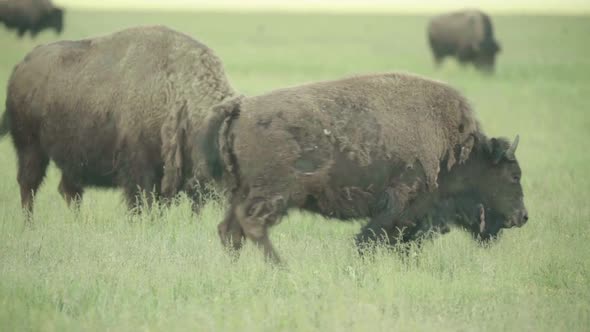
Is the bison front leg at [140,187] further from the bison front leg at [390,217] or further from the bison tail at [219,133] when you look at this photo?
the bison front leg at [390,217]

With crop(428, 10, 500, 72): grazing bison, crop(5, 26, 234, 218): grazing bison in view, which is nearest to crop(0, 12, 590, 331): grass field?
crop(5, 26, 234, 218): grazing bison

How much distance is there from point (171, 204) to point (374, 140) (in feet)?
7.83

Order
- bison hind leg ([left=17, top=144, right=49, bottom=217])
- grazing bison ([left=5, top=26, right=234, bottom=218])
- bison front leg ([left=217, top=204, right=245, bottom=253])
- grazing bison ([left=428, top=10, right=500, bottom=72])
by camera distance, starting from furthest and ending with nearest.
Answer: grazing bison ([left=428, top=10, right=500, bottom=72]), bison hind leg ([left=17, top=144, right=49, bottom=217]), grazing bison ([left=5, top=26, right=234, bottom=218]), bison front leg ([left=217, top=204, right=245, bottom=253])

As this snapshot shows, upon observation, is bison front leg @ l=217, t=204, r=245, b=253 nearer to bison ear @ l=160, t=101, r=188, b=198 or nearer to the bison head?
bison ear @ l=160, t=101, r=188, b=198

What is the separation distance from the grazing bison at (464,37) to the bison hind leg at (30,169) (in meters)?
27.3

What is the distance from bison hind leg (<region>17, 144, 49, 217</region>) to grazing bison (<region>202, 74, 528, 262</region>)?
3037 mm

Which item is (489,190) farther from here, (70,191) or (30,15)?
(30,15)

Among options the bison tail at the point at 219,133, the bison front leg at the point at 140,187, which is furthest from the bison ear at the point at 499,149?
the bison front leg at the point at 140,187

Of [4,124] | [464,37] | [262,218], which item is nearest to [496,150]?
[262,218]

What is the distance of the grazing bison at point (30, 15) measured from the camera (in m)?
27.3

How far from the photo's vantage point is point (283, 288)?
603cm

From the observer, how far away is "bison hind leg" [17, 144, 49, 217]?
9.02m

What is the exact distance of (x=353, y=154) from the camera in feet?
22.2

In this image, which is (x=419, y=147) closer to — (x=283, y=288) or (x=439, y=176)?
(x=439, y=176)
